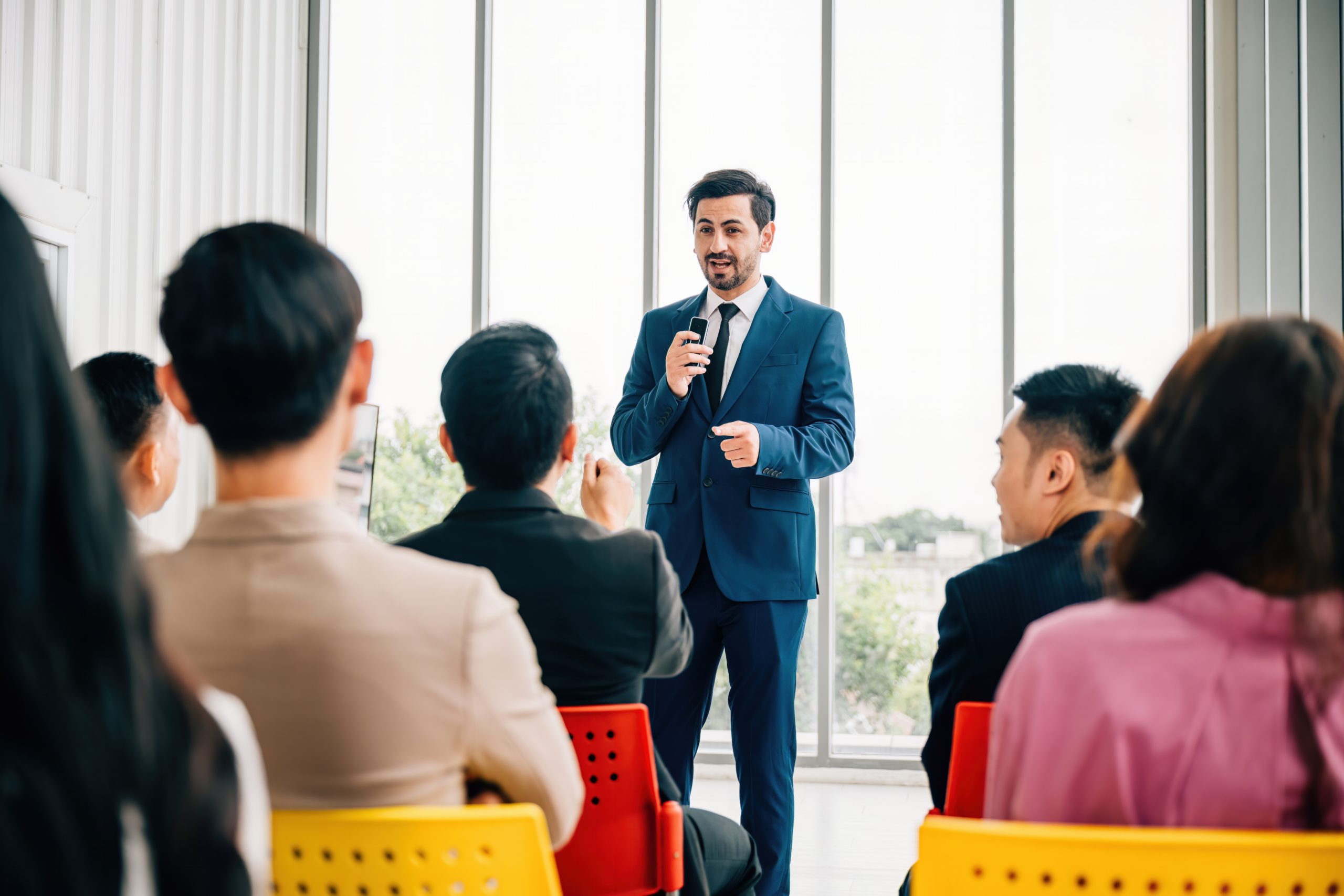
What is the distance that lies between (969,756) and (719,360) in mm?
1670

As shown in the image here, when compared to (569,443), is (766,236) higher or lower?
higher

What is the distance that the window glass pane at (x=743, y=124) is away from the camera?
4.53 metres

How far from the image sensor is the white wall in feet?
11.1

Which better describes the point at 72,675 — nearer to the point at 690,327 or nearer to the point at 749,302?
the point at 690,327

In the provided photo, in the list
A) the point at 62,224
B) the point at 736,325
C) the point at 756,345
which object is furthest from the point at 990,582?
the point at 62,224

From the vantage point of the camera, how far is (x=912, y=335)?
4.44 m

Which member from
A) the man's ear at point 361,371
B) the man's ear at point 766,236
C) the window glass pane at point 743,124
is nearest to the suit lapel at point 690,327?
the man's ear at point 766,236

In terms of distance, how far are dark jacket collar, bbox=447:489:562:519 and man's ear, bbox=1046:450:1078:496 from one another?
Result: 2.66 feet

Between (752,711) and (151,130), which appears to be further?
(151,130)

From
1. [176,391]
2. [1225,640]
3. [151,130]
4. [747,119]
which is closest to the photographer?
[1225,640]

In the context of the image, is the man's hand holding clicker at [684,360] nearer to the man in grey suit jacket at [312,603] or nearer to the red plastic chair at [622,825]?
the red plastic chair at [622,825]

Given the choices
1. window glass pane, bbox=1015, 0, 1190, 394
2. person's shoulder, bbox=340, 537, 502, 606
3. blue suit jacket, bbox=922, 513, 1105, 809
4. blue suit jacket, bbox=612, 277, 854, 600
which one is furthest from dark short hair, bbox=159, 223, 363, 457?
window glass pane, bbox=1015, 0, 1190, 394

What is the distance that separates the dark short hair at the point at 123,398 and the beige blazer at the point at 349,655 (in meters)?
1.11

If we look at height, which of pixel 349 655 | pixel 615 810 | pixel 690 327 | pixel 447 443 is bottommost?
pixel 615 810
